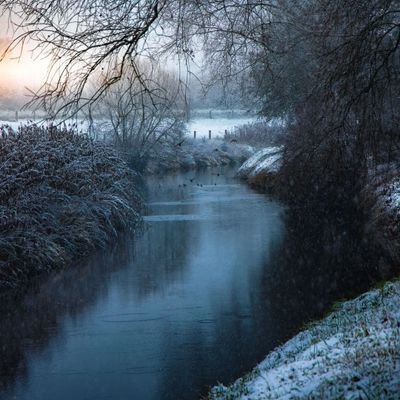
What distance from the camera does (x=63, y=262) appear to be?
16.0 meters

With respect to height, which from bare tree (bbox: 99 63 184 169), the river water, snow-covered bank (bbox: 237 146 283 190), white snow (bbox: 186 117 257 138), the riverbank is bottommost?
the river water

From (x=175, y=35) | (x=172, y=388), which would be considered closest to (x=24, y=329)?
(x=172, y=388)

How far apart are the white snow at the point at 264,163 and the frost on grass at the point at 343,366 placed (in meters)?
26.7

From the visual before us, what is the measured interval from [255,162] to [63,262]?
27718 mm

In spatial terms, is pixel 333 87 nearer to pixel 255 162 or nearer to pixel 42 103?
pixel 42 103

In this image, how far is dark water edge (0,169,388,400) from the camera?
9133 millimetres

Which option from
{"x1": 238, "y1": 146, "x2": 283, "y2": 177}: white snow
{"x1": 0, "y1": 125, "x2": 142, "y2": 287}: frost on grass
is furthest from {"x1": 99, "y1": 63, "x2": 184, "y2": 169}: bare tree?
{"x1": 238, "y1": 146, "x2": 283, "y2": 177}: white snow

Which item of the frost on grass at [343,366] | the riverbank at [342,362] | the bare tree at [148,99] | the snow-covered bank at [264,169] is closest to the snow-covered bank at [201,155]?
the snow-covered bank at [264,169]

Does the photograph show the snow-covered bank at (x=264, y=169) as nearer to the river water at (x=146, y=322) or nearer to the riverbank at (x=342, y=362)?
the river water at (x=146, y=322)

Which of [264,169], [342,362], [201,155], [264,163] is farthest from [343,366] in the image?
[201,155]

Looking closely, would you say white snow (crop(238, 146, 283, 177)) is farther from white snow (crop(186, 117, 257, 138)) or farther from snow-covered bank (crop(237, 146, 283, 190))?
white snow (crop(186, 117, 257, 138))

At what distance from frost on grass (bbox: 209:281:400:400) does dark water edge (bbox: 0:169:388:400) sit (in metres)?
2.00

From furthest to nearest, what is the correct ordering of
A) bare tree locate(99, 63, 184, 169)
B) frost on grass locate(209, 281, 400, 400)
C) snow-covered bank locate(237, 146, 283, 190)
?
snow-covered bank locate(237, 146, 283, 190) < bare tree locate(99, 63, 184, 169) < frost on grass locate(209, 281, 400, 400)

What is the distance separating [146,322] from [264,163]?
28.0 metres
